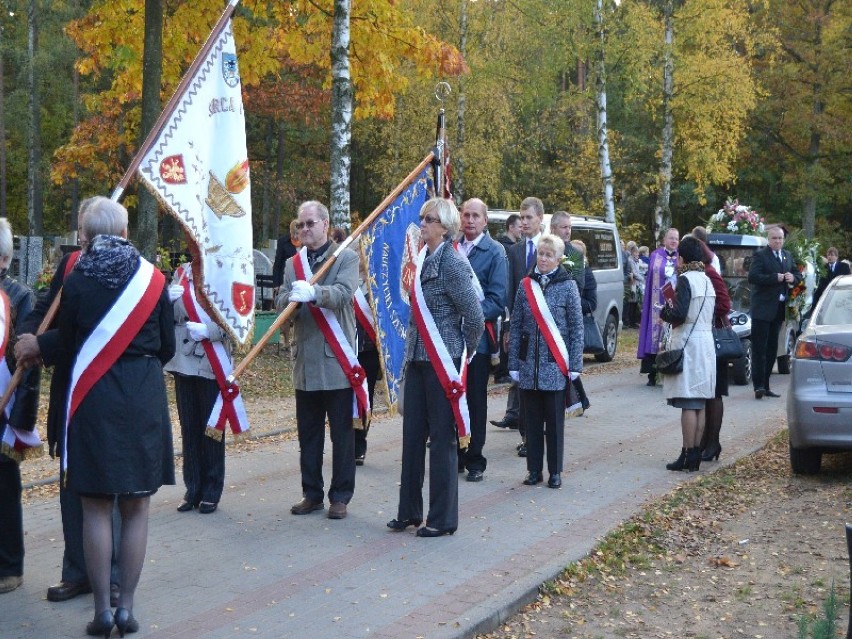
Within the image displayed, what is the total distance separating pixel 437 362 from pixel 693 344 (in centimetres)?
332

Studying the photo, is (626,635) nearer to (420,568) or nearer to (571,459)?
(420,568)

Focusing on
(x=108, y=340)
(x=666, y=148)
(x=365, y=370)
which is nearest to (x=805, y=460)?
(x=365, y=370)

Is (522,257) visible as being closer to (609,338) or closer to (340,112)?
(340,112)

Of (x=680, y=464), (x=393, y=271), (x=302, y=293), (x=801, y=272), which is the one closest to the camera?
(x=302, y=293)

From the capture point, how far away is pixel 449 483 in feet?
23.9

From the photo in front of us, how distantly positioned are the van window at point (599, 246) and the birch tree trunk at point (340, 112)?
A: 4.92 metres

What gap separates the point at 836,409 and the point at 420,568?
4220mm

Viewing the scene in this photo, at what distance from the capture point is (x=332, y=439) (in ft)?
25.4

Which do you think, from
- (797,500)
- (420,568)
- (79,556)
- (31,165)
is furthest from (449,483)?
(31,165)

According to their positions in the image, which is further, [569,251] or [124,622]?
[569,251]

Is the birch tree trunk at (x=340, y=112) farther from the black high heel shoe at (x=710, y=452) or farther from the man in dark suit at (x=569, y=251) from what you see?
the black high heel shoe at (x=710, y=452)

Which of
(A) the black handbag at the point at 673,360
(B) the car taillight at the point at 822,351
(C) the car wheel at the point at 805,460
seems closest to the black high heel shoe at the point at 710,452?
(C) the car wheel at the point at 805,460

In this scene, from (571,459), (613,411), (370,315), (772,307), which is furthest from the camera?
(772,307)

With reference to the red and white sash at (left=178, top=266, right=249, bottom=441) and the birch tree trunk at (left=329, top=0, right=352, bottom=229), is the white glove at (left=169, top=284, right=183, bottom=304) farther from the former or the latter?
the birch tree trunk at (left=329, top=0, right=352, bottom=229)
